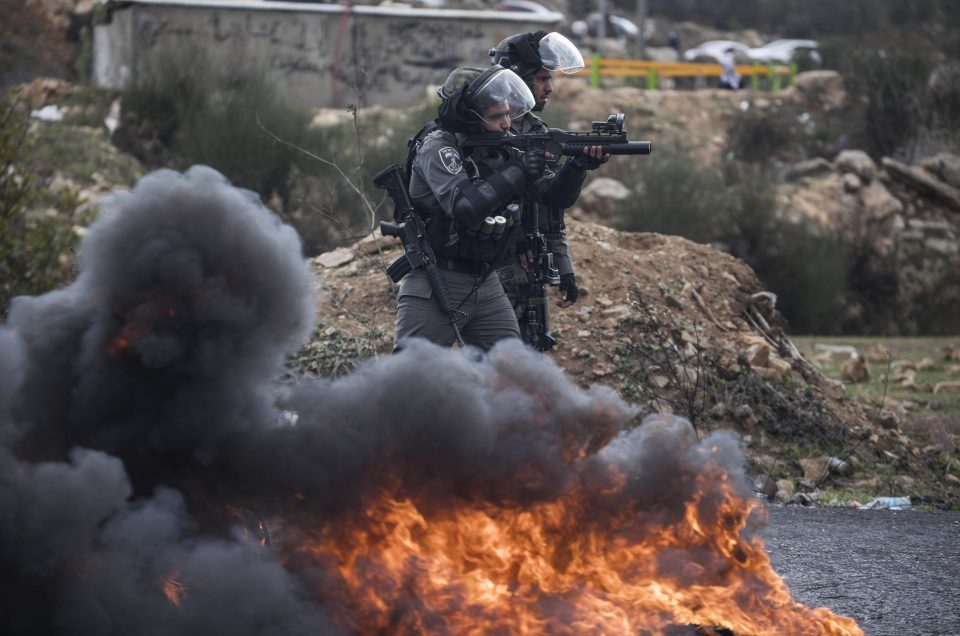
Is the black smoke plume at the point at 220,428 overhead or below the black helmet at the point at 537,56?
below

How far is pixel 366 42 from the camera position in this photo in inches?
976

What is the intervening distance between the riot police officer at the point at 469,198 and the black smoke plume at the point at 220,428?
5.21 feet

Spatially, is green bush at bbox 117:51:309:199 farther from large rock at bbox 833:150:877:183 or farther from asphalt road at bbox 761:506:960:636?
large rock at bbox 833:150:877:183

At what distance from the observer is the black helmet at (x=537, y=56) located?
604 centimetres

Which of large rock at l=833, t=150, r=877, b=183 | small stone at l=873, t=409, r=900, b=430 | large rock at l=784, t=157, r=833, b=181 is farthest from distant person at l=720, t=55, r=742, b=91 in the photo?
small stone at l=873, t=409, r=900, b=430

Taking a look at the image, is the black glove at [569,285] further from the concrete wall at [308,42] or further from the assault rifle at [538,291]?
the concrete wall at [308,42]

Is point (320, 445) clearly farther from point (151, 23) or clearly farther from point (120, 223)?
point (151, 23)

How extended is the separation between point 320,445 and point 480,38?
2298cm

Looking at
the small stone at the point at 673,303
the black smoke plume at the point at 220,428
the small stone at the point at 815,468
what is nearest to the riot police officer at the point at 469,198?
the black smoke plume at the point at 220,428

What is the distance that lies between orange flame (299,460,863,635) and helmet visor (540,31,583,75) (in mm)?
2823

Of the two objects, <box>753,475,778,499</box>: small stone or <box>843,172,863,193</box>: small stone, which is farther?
<box>843,172,863,193</box>: small stone

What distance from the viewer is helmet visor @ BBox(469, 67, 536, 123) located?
5273 millimetres

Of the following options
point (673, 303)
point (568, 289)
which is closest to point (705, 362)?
point (673, 303)

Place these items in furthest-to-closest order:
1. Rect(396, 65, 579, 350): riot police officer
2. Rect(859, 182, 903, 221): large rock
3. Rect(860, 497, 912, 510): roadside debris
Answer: Rect(859, 182, 903, 221): large rock, Rect(860, 497, 912, 510): roadside debris, Rect(396, 65, 579, 350): riot police officer
